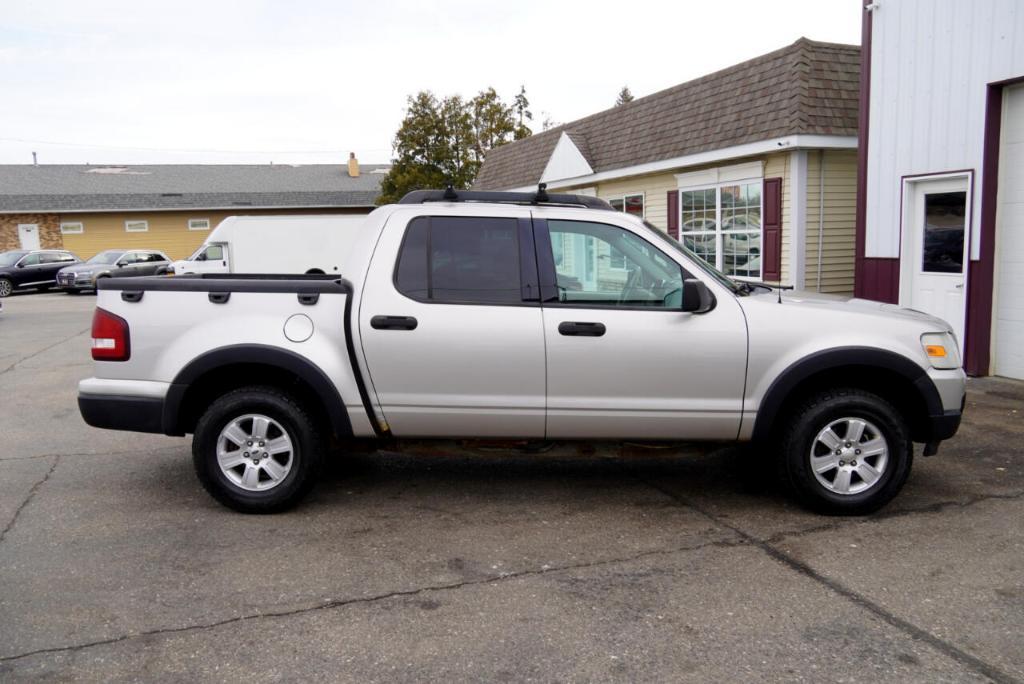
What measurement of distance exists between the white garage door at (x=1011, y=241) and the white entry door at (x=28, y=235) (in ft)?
123

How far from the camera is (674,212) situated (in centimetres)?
1470

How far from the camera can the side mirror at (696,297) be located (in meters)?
4.90

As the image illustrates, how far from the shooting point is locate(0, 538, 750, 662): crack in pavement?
11.9 feet

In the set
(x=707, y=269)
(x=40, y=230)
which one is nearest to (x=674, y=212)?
(x=707, y=269)

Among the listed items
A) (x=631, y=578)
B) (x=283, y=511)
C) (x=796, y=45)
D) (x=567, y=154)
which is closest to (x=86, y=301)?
(x=567, y=154)

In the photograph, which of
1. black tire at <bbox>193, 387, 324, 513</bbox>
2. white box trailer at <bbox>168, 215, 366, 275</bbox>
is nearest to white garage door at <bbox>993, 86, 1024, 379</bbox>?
black tire at <bbox>193, 387, 324, 513</bbox>

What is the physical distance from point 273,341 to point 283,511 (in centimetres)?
107

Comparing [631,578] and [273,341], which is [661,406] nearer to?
[631,578]

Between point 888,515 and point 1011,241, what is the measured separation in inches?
203

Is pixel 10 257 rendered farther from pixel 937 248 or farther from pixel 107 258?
pixel 937 248

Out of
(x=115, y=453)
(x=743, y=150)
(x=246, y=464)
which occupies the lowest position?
(x=115, y=453)

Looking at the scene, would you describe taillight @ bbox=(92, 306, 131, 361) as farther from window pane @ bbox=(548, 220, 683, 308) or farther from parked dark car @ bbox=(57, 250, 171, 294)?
parked dark car @ bbox=(57, 250, 171, 294)

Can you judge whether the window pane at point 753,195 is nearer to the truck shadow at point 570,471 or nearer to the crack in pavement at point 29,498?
the truck shadow at point 570,471

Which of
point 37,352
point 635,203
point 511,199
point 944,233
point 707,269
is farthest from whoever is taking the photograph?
point 635,203
